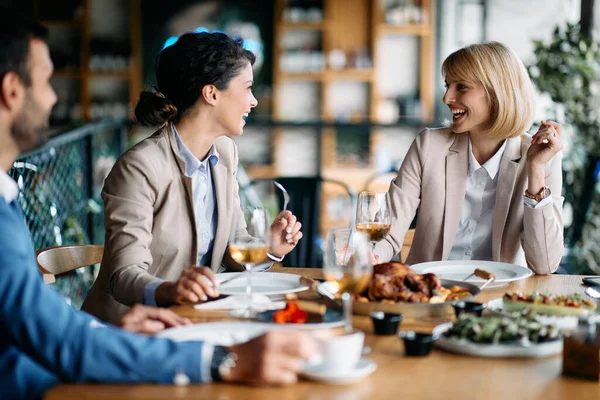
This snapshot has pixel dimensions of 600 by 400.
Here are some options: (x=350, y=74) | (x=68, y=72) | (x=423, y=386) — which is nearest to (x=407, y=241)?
(x=423, y=386)

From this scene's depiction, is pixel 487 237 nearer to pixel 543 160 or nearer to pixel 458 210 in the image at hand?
pixel 458 210

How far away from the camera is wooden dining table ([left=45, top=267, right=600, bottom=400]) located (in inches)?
45.2

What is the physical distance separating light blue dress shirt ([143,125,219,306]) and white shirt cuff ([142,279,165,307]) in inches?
15.5

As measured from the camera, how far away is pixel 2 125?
1332 millimetres

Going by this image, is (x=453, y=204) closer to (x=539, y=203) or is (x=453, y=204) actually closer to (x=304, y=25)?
(x=539, y=203)

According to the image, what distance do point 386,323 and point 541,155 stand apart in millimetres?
1102

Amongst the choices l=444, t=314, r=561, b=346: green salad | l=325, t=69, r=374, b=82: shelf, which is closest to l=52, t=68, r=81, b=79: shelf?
l=325, t=69, r=374, b=82: shelf

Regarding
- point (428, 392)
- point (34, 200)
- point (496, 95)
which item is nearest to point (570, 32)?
point (496, 95)

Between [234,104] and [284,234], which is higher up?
[234,104]

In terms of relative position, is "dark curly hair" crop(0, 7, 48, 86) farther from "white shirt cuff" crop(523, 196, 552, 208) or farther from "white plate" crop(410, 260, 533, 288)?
"white shirt cuff" crop(523, 196, 552, 208)

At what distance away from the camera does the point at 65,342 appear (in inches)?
47.6

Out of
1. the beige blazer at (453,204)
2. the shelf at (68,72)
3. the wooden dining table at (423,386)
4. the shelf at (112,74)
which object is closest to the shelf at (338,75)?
the shelf at (112,74)

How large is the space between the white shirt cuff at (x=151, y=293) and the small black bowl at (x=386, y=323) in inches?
22.8

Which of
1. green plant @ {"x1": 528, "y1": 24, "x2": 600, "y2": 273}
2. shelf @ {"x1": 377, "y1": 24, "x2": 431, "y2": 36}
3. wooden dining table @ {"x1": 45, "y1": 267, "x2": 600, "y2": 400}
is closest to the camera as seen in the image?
wooden dining table @ {"x1": 45, "y1": 267, "x2": 600, "y2": 400}
